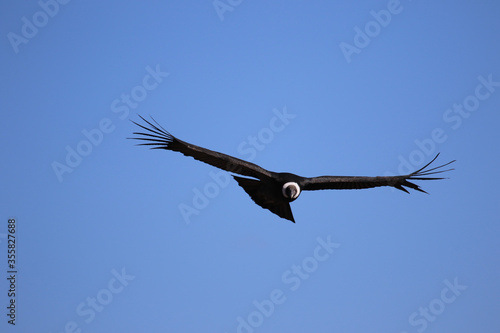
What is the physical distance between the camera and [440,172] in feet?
62.4

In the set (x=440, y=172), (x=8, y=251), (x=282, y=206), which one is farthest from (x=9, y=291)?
(x=440, y=172)

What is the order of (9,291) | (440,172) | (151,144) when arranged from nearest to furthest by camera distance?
(151,144), (440,172), (9,291)

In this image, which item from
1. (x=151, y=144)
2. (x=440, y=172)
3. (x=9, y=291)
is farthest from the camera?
A: (x=9, y=291)

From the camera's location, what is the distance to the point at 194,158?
1775 cm

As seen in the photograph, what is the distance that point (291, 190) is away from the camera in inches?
695

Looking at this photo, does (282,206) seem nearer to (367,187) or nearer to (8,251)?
(367,187)

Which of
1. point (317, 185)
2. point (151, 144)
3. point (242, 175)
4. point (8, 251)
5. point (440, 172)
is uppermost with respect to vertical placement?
point (8, 251)

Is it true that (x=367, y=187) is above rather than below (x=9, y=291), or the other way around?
below

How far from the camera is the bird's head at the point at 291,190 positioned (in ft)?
57.9

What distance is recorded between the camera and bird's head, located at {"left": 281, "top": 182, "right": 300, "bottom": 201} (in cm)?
1766

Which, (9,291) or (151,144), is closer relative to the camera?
(151,144)

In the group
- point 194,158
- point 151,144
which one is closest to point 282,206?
Result: point 194,158

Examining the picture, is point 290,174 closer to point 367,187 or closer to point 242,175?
point 242,175

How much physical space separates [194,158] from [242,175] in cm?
130
